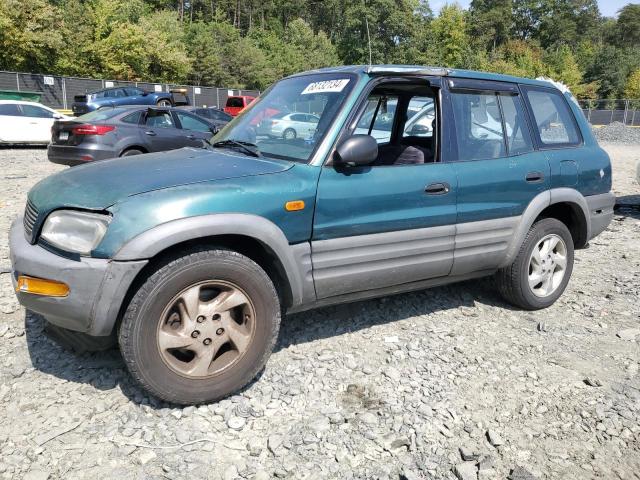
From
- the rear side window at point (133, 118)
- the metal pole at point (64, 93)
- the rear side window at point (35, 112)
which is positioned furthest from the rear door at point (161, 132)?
the metal pole at point (64, 93)

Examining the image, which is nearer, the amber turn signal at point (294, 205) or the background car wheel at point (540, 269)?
the amber turn signal at point (294, 205)

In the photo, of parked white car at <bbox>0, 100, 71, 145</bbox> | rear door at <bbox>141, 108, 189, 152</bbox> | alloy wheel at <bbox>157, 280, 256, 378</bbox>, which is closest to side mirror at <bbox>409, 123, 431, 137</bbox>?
alloy wheel at <bbox>157, 280, 256, 378</bbox>

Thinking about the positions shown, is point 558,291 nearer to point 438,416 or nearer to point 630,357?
point 630,357

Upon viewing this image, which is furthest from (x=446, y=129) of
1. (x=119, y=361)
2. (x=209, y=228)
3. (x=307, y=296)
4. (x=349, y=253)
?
(x=119, y=361)

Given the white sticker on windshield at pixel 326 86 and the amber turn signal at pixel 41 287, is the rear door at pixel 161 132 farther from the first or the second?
the amber turn signal at pixel 41 287

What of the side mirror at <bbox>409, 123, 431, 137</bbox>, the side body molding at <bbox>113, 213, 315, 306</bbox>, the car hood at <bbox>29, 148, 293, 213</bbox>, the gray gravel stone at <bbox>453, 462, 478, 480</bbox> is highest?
the side mirror at <bbox>409, 123, 431, 137</bbox>

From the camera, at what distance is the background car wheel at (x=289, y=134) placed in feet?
11.1

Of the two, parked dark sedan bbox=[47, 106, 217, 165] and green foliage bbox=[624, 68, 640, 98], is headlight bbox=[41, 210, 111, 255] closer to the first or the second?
parked dark sedan bbox=[47, 106, 217, 165]

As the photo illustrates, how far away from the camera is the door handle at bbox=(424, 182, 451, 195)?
137 inches

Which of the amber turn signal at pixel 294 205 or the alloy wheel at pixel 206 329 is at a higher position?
the amber turn signal at pixel 294 205

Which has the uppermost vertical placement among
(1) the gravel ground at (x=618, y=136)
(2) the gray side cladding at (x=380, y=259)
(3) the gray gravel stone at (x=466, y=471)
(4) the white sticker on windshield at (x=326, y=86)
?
(4) the white sticker on windshield at (x=326, y=86)

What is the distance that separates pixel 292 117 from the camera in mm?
3494

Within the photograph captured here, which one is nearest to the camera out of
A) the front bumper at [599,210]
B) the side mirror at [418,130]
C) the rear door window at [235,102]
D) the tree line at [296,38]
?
the side mirror at [418,130]

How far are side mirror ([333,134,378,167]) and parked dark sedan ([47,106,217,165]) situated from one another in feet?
21.5
